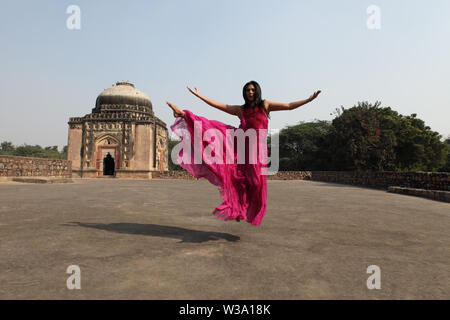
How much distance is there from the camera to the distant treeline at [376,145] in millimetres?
21891

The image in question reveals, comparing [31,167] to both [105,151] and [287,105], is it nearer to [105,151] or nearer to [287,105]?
[105,151]

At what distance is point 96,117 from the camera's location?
3003cm

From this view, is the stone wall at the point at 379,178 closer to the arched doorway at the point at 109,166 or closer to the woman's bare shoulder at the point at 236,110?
the arched doorway at the point at 109,166

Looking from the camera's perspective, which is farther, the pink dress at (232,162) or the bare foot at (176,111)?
the bare foot at (176,111)

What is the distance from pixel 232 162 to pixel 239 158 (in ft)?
0.39

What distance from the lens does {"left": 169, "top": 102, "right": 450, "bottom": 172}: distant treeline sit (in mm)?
21891

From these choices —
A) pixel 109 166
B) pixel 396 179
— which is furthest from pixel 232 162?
pixel 109 166

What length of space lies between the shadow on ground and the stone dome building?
26.3 metres

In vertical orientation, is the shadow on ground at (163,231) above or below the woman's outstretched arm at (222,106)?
below

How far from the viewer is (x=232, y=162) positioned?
3332mm

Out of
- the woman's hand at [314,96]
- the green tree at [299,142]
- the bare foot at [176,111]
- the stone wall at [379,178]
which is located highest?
the green tree at [299,142]

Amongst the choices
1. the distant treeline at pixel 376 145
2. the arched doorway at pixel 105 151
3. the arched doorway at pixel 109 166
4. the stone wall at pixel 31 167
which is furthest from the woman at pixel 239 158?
the arched doorway at pixel 109 166

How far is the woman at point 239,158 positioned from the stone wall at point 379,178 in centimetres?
847
